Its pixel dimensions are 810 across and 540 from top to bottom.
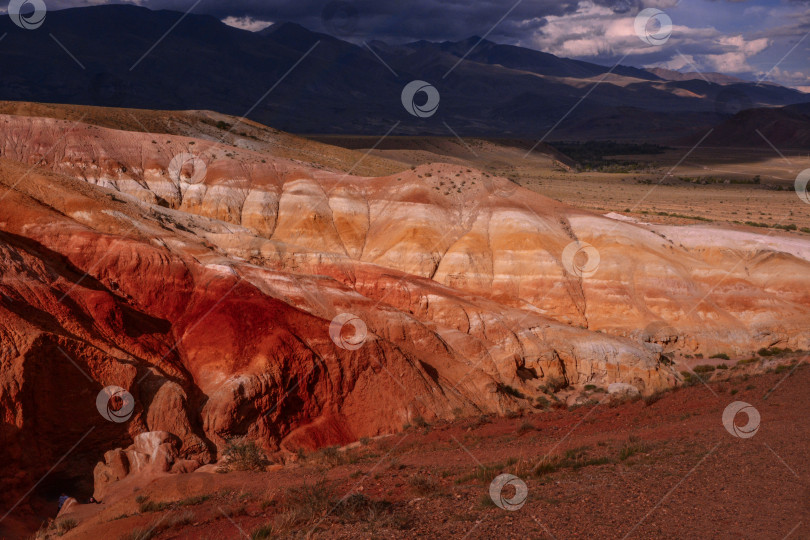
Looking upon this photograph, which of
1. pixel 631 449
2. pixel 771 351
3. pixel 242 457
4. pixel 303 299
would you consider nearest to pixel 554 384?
pixel 303 299

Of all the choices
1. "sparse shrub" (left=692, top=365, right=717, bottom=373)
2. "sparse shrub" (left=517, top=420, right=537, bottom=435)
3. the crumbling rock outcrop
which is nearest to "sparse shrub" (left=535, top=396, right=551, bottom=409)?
the crumbling rock outcrop

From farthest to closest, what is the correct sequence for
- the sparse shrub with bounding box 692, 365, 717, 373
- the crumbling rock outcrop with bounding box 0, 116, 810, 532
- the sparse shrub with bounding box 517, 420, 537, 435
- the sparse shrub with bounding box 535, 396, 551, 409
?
the sparse shrub with bounding box 692, 365, 717, 373
the sparse shrub with bounding box 535, 396, 551, 409
the sparse shrub with bounding box 517, 420, 537, 435
the crumbling rock outcrop with bounding box 0, 116, 810, 532

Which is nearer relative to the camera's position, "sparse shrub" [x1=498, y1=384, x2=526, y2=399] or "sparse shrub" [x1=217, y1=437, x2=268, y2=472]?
"sparse shrub" [x1=217, y1=437, x2=268, y2=472]

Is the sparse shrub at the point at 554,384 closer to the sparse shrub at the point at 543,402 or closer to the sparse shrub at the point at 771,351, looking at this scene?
the sparse shrub at the point at 543,402

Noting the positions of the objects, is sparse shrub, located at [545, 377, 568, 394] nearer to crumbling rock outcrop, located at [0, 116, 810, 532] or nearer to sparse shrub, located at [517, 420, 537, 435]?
crumbling rock outcrop, located at [0, 116, 810, 532]

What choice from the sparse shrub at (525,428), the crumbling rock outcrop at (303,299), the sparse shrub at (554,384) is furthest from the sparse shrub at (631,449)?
the sparse shrub at (554,384)

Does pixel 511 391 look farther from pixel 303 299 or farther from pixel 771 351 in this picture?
pixel 771 351

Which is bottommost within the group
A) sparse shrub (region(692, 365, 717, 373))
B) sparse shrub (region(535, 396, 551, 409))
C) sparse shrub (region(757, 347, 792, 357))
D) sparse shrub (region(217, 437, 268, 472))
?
sparse shrub (region(217, 437, 268, 472))

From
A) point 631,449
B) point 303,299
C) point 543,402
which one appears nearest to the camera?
point 631,449
